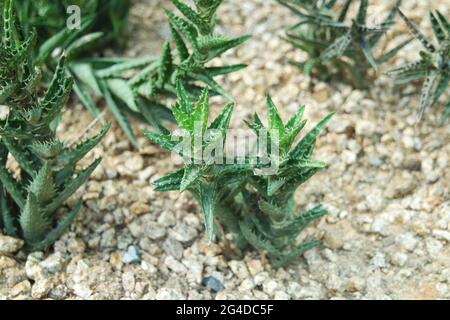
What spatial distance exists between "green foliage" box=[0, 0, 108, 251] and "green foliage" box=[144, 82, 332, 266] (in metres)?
0.26

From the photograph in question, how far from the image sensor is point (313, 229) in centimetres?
220

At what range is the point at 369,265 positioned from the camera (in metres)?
2.11

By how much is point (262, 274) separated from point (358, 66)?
0.80 meters

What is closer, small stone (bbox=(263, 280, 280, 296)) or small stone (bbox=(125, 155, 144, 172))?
small stone (bbox=(263, 280, 280, 296))

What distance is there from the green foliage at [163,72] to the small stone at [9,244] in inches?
19.1

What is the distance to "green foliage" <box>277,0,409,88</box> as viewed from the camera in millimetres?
2262

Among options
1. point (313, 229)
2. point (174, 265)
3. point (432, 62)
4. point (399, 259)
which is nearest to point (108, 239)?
point (174, 265)

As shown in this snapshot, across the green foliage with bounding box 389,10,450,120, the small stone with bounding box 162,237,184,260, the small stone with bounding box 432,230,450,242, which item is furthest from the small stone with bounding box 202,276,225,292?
the green foliage with bounding box 389,10,450,120

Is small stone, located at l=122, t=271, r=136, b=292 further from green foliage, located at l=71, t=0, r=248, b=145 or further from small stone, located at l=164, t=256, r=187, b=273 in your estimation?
green foliage, located at l=71, t=0, r=248, b=145

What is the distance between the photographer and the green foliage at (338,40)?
226 centimetres

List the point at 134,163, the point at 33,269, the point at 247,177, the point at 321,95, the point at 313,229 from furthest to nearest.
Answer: the point at 321,95
the point at 134,163
the point at 313,229
the point at 33,269
the point at 247,177

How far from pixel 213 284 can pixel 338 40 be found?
0.84 meters

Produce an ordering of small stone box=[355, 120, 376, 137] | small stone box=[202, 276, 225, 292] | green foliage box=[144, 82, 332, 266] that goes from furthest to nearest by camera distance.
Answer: small stone box=[355, 120, 376, 137] → small stone box=[202, 276, 225, 292] → green foliage box=[144, 82, 332, 266]

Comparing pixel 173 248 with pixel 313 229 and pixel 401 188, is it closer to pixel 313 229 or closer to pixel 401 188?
pixel 313 229
